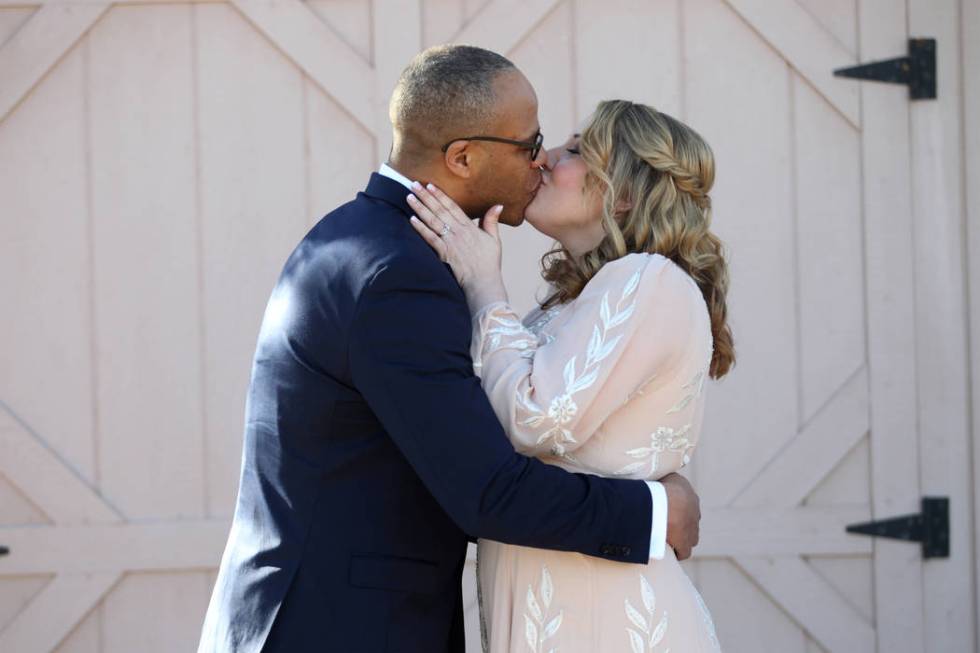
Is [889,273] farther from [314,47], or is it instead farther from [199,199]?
[199,199]

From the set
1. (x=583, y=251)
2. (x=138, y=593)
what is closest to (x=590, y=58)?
(x=583, y=251)

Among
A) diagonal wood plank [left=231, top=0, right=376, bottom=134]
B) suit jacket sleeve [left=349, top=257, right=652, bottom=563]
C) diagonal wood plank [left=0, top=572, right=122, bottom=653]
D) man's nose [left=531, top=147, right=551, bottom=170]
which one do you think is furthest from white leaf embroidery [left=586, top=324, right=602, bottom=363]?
diagonal wood plank [left=0, top=572, right=122, bottom=653]

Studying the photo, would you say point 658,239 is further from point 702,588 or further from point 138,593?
point 138,593

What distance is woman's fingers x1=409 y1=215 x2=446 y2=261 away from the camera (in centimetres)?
253

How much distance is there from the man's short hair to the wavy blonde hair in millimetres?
331

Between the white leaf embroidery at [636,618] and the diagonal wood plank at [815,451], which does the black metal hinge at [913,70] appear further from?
the white leaf embroidery at [636,618]

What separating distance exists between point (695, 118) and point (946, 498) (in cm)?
144

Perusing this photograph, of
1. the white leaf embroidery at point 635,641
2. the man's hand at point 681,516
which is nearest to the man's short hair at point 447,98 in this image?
the man's hand at point 681,516

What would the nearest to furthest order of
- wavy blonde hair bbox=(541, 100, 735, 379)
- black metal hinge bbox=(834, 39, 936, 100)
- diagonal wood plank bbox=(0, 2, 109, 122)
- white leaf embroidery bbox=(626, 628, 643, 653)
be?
white leaf embroidery bbox=(626, 628, 643, 653) → wavy blonde hair bbox=(541, 100, 735, 379) → diagonal wood plank bbox=(0, 2, 109, 122) → black metal hinge bbox=(834, 39, 936, 100)

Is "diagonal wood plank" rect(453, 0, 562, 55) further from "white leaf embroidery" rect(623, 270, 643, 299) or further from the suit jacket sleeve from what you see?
the suit jacket sleeve

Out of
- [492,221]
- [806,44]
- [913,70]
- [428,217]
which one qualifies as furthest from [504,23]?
[428,217]

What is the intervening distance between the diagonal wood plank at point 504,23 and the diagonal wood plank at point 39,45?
1.14m

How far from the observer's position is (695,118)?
14.3 feet

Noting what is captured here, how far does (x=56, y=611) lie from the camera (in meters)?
4.27
